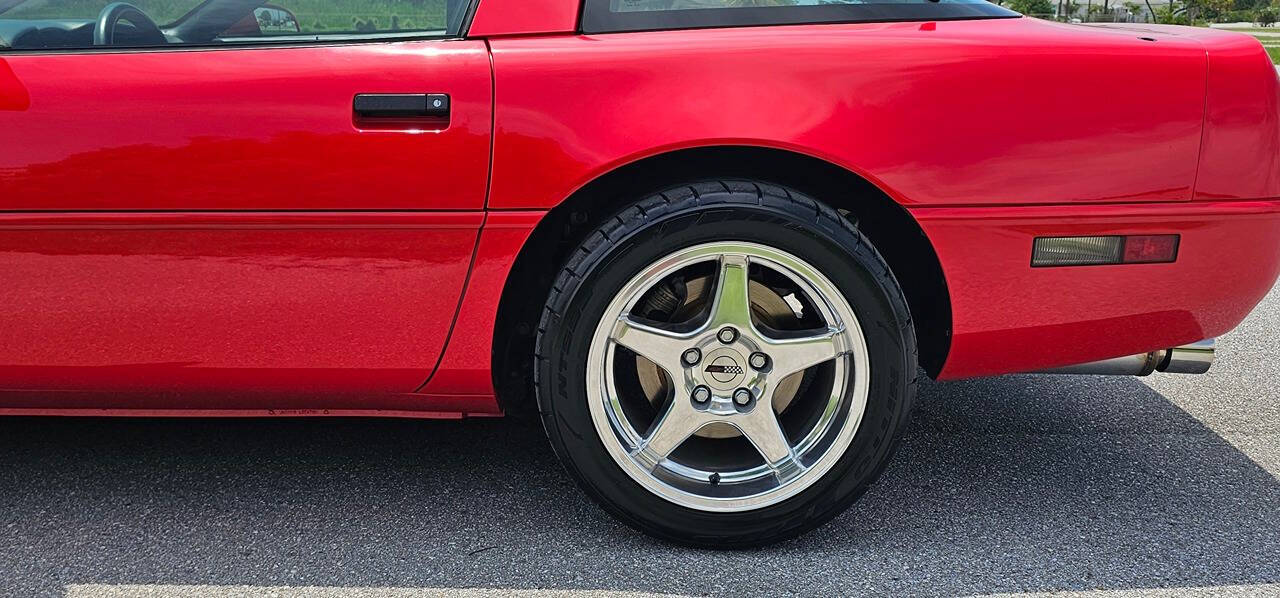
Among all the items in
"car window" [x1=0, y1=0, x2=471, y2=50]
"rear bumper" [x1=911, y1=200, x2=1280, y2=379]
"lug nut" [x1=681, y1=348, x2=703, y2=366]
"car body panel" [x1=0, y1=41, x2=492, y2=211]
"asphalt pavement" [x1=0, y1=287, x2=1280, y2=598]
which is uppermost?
"car window" [x1=0, y1=0, x2=471, y2=50]

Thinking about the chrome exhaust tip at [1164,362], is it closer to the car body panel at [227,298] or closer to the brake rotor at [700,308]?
the brake rotor at [700,308]

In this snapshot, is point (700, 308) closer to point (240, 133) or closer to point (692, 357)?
point (692, 357)

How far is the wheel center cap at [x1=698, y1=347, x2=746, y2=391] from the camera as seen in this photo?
230 cm

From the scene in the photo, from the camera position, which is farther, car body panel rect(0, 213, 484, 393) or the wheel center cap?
the wheel center cap

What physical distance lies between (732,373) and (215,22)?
1211mm

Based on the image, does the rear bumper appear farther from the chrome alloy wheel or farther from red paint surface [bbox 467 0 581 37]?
red paint surface [bbox 467 0 581 37]

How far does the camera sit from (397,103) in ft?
6.83

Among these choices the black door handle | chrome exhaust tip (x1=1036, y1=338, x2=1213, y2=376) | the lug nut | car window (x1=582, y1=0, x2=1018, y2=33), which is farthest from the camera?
chrome exhaust tip (x1=1036, y1=338, x2=1213, y2=376)

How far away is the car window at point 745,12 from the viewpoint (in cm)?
219

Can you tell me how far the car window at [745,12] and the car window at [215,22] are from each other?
273 mm

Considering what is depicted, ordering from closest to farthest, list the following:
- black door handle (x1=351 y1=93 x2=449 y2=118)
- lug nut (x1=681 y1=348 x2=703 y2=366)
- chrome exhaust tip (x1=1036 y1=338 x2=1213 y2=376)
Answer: black door handle (x1=351 y1=93 x2=449 y2=118)
lug nut (x1=681 y1=348 x2=703 y2=366)
chrome exhaust tip (x1=1036 y1=338 x2=1213 y2=376)

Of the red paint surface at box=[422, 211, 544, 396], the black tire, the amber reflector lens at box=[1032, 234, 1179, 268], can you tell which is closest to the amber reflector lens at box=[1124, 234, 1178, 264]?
the amber reflector lens at box=[1032, 234, 1179, 268]

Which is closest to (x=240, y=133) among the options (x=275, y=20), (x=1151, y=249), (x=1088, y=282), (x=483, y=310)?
(x=275, y=20)

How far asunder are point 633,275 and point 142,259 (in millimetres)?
918
